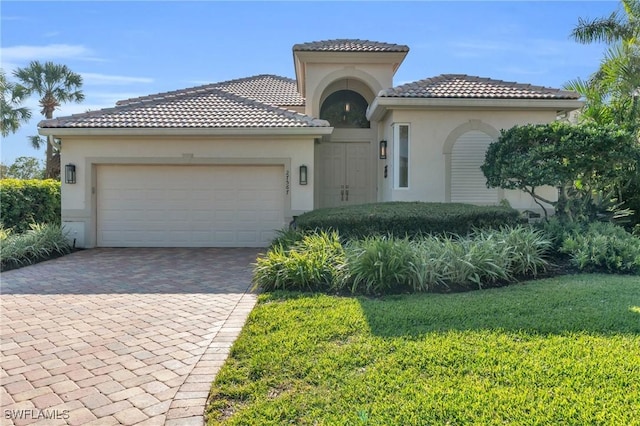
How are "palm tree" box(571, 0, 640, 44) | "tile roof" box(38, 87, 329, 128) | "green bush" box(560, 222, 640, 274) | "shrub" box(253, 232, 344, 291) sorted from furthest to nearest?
"palm tree" box(571, 0, 640, 44), "tile roof" box(38, 87, 329, 128), "green bush" box(560, 222, 640, 274), "shrub" box(253, 232, 344, 291)

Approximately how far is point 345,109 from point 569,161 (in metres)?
7.53

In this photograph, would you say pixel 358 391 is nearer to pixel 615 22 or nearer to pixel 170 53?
pixel 170 53

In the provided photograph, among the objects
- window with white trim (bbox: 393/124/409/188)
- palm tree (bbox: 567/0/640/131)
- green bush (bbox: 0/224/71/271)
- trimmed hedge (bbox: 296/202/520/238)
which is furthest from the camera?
palm tree (bbox: 567/0/640/131)

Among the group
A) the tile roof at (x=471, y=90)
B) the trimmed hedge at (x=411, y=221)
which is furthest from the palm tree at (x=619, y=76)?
the trimmed hedge at (x=411, y=221)

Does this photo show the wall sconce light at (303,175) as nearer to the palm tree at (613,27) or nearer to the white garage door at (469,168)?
the white garage door at (469,168)

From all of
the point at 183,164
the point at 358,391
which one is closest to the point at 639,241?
the point at 358,391

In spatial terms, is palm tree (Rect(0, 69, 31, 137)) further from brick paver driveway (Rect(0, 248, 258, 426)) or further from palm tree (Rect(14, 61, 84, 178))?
brick paver driveway (Rect(0, 248, 258, 426))

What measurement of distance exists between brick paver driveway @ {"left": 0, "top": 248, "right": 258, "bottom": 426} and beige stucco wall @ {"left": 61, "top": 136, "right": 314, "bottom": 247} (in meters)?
3.27

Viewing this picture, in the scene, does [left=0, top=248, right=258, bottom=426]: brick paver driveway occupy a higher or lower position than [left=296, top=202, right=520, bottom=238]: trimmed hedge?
lower

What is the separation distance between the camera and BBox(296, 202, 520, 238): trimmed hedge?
8211 mm

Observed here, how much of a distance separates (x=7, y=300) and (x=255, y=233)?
6371 mm

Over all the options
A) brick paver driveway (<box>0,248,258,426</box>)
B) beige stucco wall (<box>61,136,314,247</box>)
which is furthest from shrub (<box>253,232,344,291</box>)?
beige stucco wall (<box>61,136,314,247</box>)

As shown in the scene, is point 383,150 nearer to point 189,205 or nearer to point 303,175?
point 303,175

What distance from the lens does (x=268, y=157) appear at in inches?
462
